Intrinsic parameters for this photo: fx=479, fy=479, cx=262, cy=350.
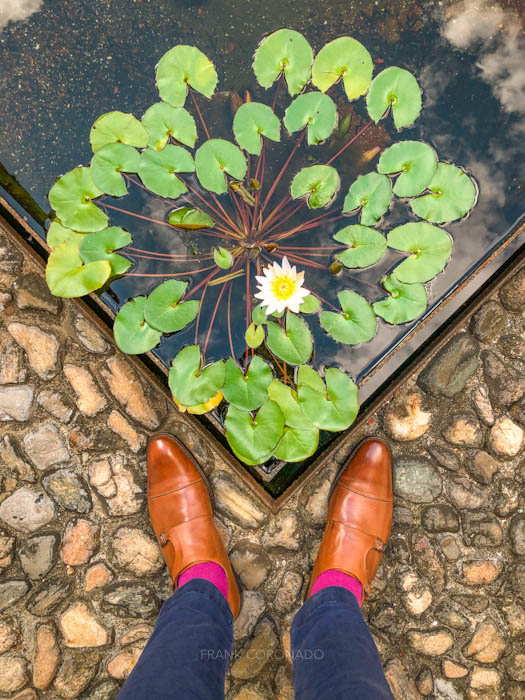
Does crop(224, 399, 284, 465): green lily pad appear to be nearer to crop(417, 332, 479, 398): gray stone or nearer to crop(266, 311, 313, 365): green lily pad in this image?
crop(266, 311, 313, 365): green lily pad

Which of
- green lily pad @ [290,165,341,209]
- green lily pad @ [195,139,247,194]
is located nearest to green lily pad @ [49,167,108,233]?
green lily pad @ [195,139,247,194]

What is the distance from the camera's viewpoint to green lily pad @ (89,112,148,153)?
110 centimetres

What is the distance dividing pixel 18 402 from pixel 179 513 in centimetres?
52

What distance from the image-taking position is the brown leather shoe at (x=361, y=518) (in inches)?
49.8

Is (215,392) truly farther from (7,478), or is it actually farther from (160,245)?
(7,478)

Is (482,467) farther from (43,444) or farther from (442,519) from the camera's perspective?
(43,444)

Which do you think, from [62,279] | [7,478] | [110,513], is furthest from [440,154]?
[7,478]

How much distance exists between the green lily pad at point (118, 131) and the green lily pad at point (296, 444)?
764 mm

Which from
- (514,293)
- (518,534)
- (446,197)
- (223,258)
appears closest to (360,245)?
(446,197)

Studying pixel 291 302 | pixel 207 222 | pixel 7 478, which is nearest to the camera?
pixel 291 302

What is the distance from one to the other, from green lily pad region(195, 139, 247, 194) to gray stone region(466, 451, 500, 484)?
0.96 metres

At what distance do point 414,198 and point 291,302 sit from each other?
440 mm

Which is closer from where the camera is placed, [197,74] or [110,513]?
[197,74]

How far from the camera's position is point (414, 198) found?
120 cm
